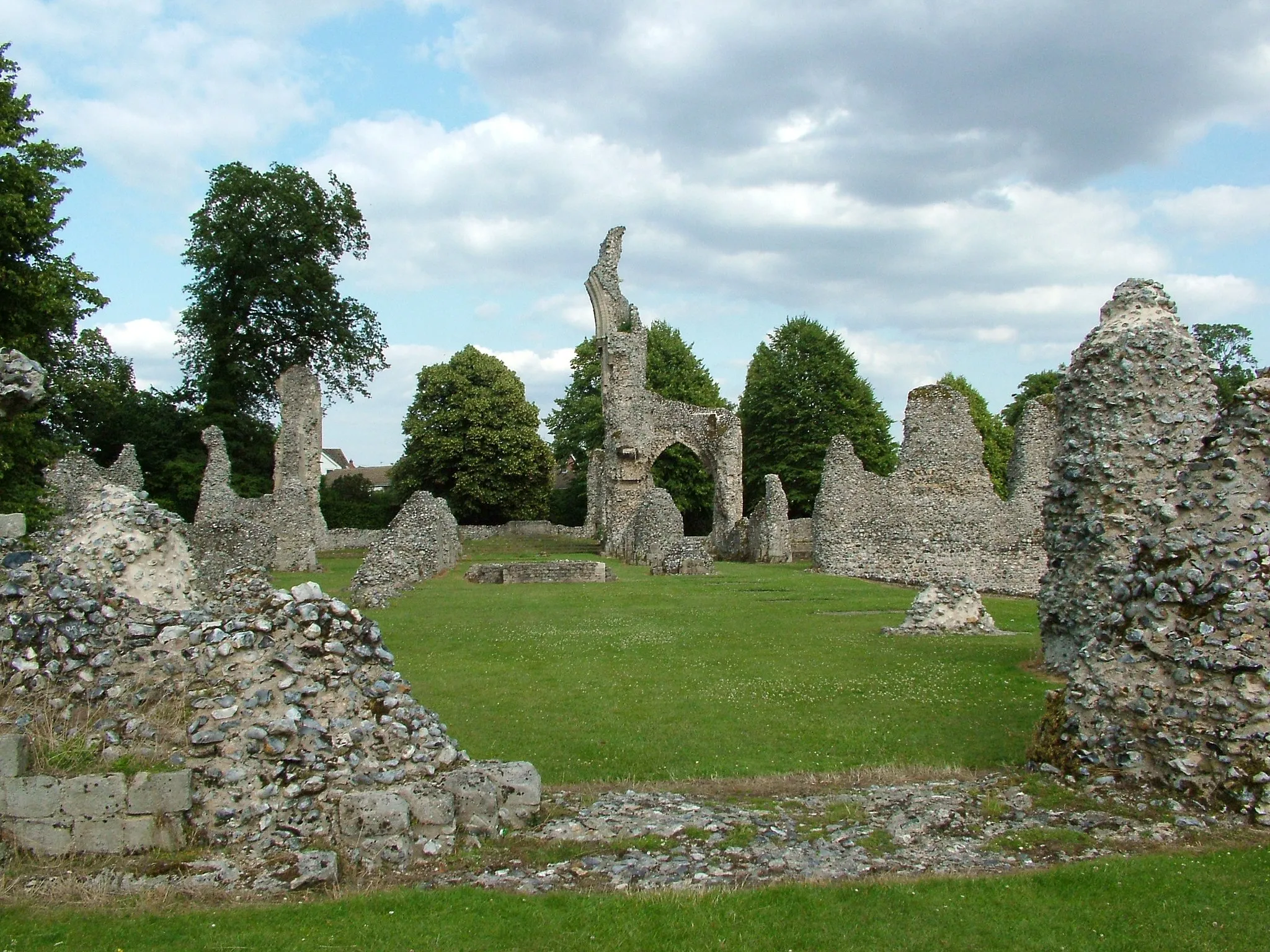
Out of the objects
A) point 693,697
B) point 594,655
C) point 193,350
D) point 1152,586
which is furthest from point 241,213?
point 1152,586

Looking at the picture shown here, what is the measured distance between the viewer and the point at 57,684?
669 centimetres

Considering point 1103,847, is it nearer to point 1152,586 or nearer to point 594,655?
point 1152,586

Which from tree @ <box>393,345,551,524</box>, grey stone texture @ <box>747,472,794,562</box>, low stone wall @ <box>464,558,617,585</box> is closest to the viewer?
low stone wall @ <box>464,558,617,585</box>

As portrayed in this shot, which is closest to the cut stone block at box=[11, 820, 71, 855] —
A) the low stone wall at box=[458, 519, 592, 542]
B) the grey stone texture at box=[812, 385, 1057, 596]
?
the grey stone texture at box=[812, 385, 1057, 596]

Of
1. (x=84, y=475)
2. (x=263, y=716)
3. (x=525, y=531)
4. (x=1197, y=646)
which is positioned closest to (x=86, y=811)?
(x=263, y=716)

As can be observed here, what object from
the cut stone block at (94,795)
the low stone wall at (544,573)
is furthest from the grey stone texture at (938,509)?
the cut stone block at (94,795)

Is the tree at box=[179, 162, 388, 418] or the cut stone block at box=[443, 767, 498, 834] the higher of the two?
the tree at box=[179, 162, 388, 418]

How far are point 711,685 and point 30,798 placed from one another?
24.3ft

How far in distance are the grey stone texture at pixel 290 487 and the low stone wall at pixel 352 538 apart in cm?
163

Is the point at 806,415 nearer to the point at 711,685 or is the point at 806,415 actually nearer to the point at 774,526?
the point at 774,526

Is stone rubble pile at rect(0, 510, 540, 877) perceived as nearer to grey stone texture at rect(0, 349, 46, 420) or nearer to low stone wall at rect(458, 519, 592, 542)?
grey stone texture at rect(0, 349, 46, 420)

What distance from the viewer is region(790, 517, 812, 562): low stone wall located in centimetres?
4338

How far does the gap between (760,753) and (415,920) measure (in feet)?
13.4

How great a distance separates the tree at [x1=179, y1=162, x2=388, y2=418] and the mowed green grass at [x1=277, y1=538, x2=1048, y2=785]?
3127cm
